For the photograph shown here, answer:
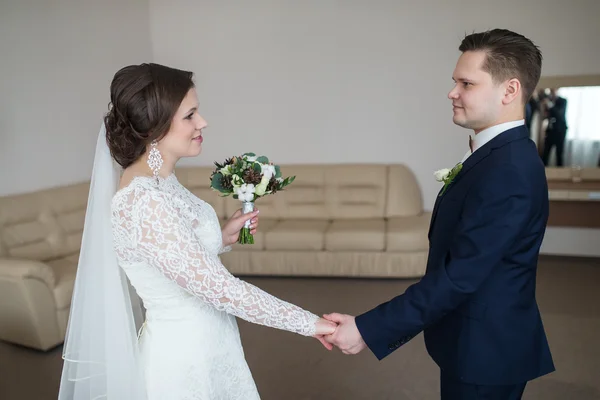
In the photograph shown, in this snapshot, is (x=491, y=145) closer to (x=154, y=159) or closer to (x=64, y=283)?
(x=154, y=159)

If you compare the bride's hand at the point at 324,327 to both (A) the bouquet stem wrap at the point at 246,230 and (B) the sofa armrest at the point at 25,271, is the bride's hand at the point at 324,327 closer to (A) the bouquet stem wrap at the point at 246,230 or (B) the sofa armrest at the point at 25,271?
(A) the bouquet stem wrap at the point at 246,230

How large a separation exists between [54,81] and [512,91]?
462 centimetres

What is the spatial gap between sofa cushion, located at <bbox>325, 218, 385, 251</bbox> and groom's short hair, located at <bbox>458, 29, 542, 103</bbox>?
351cm

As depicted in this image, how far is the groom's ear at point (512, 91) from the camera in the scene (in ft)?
5.35

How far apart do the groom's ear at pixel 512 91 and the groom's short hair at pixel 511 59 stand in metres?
0.01

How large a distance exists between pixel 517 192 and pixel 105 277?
4.94ft

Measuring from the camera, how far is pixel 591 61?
5.35 meters

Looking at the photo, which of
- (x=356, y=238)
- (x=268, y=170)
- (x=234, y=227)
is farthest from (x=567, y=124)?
(x=234, y=227)

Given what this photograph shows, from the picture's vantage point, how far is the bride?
5.56 feet

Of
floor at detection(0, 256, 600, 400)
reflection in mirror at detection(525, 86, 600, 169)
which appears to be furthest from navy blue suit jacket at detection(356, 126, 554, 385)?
reflection in mirror at detection(525, 86, 600, 169)

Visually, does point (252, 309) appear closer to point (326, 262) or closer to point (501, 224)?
point (501, 224)

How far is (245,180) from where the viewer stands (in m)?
2.42

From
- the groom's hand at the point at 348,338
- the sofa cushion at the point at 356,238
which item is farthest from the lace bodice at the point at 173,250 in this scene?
the sofa cushion at the point at 356,238

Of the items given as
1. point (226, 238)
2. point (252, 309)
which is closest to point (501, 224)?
point (252, 309)
